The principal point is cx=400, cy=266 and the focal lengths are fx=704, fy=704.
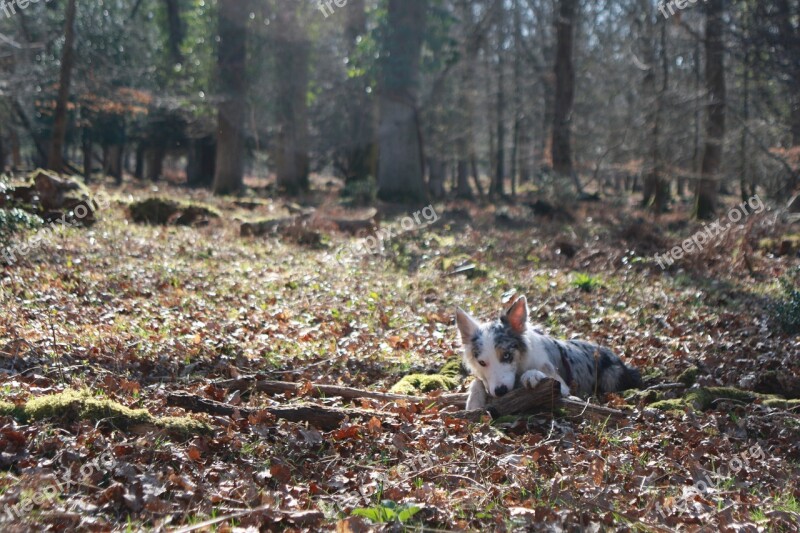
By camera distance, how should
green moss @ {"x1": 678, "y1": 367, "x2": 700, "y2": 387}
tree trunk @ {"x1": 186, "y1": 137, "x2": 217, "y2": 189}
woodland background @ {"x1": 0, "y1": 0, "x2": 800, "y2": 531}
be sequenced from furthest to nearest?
tree trunk @ {"x1": 186, "y1": 137, "x2": 217, "y2": 189} → green moss @ {"x1": 678, "y1": 367, "x2": 700, "y2": 387} → woodland background @ {"x1": 0, "y1": 0, "x2": 800, "y2": 531}

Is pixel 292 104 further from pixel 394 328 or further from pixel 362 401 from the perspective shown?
pixel 362 401

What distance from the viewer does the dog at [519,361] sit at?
6.78 metres

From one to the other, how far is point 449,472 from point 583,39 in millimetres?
36858

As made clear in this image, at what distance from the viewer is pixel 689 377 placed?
7.93 metres

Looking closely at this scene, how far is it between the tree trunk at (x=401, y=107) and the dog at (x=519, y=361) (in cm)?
2021

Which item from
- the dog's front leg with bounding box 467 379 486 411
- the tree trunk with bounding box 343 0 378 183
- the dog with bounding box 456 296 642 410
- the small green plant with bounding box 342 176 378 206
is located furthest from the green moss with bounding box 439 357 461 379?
the tree trunk with bounding box 343 0 378 183

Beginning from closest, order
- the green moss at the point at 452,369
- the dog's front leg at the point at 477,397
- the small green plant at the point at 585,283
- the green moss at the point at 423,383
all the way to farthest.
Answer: the dog's front leg at the point at 477,397 < the green moss at the point at 423,383 < the green moss at the point at 452,369 < the small green plant at the point at 585,283

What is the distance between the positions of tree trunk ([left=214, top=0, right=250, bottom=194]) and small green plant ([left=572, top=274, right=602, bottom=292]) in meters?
20.8

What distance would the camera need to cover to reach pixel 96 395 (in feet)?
21.2

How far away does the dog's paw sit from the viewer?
661cm

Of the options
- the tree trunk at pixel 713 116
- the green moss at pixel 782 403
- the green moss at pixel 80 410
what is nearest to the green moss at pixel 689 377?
the green moss at pixel 782 403

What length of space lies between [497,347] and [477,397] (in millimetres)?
544

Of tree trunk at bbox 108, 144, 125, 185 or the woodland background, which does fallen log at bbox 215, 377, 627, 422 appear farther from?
tree trunk at bbox 108, 144, 125, 185

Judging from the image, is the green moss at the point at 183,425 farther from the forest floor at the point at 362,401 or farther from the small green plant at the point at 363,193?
the small green plant at the point at 363,193
